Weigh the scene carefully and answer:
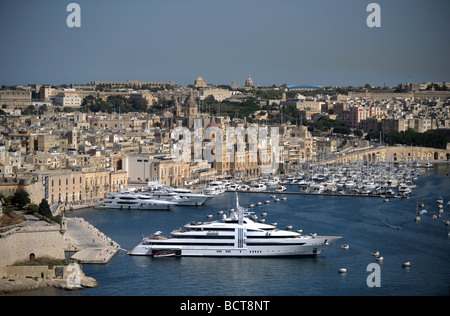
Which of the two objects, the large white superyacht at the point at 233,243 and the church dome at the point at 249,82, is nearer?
the large white superyacht at the point at 233,243

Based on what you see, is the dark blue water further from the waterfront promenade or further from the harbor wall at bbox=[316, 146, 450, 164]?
the harbor wall at bbox=[316, 146, 450, 164]

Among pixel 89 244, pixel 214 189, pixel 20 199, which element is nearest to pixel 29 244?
pixel 89 244

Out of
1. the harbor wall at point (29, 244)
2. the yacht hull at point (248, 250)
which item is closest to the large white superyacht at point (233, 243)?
the yacht hull at point (248, 250)

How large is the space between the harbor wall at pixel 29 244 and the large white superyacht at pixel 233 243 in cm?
165

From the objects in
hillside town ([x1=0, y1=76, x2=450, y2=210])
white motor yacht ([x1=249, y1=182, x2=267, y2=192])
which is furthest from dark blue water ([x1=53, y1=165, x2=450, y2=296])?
white motor yacht ([x1=249, y1=182, x2=267, y2=192])

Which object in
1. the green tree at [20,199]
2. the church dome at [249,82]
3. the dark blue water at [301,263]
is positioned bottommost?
the dark blue water at [301,263]

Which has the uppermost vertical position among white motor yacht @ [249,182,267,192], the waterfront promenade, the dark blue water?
the waterfront promenade

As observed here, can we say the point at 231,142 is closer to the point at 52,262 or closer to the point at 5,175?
the point at 5,175

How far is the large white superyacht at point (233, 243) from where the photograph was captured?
43.8ft

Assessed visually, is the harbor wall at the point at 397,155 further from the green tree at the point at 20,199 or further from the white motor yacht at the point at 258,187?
the green tree at the point at 20,199

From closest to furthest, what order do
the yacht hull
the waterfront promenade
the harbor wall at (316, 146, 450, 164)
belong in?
the waterfront promenade
the yacht hull
the harbor wall at (316, 146, 450, 164)

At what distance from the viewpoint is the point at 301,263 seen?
43.1 ft

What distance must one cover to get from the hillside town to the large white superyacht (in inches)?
118

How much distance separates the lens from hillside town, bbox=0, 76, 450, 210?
19344 mm
